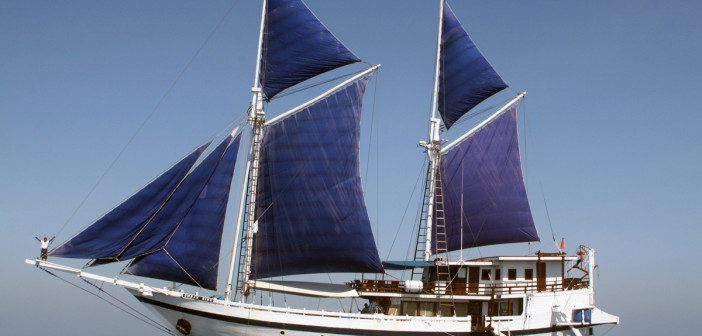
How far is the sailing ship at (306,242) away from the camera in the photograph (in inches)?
1161

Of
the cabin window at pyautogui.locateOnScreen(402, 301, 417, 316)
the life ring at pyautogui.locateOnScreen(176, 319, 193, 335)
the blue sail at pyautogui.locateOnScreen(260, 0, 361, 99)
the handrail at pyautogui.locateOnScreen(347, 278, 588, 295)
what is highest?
the blue sail at pyautogui.locateOnScreen(260, 0, 361, 99)

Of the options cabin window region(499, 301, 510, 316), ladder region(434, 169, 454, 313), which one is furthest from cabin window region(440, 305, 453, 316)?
cabin window region(499, 301, 510, 316)

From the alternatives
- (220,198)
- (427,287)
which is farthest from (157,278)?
(427,287)

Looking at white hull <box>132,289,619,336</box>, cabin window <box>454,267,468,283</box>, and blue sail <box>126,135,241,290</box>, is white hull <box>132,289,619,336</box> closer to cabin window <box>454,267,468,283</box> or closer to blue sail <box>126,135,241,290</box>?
blue sail <box>126,135,241,290</box>

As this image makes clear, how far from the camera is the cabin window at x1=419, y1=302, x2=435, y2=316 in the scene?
33000 mm

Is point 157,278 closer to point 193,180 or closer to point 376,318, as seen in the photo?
point 193,180

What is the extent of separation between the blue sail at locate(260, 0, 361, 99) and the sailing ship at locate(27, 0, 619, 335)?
0.19 feet

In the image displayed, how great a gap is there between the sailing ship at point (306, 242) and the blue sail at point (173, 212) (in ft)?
0.16

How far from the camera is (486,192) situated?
3959 centimetres

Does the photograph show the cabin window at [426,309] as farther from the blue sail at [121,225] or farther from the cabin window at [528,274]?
the blue sail at [121,225]

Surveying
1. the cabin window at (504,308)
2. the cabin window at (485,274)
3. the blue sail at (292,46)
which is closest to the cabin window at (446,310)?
the cabin window at (504,308)

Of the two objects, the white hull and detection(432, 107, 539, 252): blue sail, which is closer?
the white hull

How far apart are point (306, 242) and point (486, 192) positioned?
41.9 feet

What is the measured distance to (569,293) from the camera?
34688 mm
